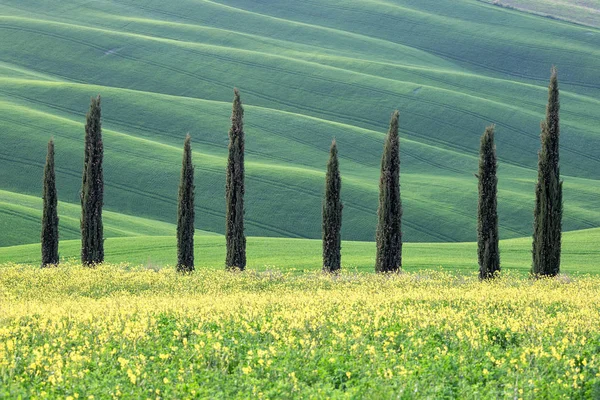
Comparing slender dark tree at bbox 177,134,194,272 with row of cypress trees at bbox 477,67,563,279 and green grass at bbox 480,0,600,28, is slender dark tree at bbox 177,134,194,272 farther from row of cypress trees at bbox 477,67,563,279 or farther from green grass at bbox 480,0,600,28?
green grass at bbox 480,0,600,28

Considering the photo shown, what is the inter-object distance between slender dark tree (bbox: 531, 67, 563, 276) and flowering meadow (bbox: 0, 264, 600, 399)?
10.7 meters

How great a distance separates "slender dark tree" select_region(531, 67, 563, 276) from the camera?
30328 mm

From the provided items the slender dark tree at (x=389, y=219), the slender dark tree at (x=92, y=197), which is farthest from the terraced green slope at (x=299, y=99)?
the slender dark tree at (x=389, y=219)

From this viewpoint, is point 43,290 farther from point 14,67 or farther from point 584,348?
point 14,67

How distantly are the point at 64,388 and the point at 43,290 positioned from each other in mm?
13896

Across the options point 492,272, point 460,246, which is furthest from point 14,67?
point 492,272

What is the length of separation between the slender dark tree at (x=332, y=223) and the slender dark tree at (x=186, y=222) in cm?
556

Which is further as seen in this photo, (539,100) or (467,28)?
(467,28)

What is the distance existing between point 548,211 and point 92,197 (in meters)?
18.7

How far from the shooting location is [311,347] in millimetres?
12781

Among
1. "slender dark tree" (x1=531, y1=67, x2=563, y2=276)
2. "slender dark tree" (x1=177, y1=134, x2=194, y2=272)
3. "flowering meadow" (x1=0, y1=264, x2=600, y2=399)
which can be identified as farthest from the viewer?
"slender dark tree" (x1=177, y1=134, x2=194, y2=272)

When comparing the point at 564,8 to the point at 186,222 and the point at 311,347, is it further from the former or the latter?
the point at 311,347

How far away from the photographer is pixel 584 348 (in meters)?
13.1

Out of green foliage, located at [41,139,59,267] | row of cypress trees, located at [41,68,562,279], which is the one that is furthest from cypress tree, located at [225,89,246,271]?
green foliage, located at [41,139,59,267]
